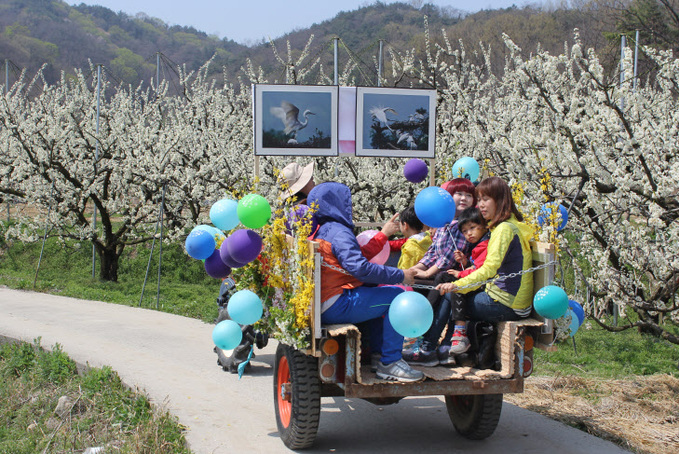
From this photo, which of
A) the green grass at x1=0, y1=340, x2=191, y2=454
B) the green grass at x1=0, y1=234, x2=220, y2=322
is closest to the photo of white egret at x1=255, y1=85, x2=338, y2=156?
the green grass at x1=0, y1=340, x2=191, y2=454

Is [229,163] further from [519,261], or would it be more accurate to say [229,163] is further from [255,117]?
[519,261]

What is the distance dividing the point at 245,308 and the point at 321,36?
232 feet

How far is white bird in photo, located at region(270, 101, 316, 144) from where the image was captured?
6270mm

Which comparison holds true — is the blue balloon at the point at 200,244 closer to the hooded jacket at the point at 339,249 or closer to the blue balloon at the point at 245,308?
the blue balloon at the point at 245,308

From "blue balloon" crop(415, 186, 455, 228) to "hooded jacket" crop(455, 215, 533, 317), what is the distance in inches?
14.1

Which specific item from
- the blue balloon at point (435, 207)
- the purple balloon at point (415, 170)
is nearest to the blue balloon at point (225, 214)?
the blue balloon at point (435, 207)

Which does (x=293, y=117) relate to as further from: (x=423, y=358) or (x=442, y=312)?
(x=423, y=358)

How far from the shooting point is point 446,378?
4766mm

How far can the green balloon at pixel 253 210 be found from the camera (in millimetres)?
4996

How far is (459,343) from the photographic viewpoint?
5172mm

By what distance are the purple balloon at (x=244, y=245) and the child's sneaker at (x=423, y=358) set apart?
4.44ft

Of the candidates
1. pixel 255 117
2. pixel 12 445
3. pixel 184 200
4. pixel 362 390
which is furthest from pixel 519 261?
pixel 184 200

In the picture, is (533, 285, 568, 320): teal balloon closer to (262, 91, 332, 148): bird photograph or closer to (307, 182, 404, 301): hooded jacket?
(307, 182, 404, 301): hooded jacket

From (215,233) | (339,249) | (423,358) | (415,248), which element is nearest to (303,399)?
(423,358)
